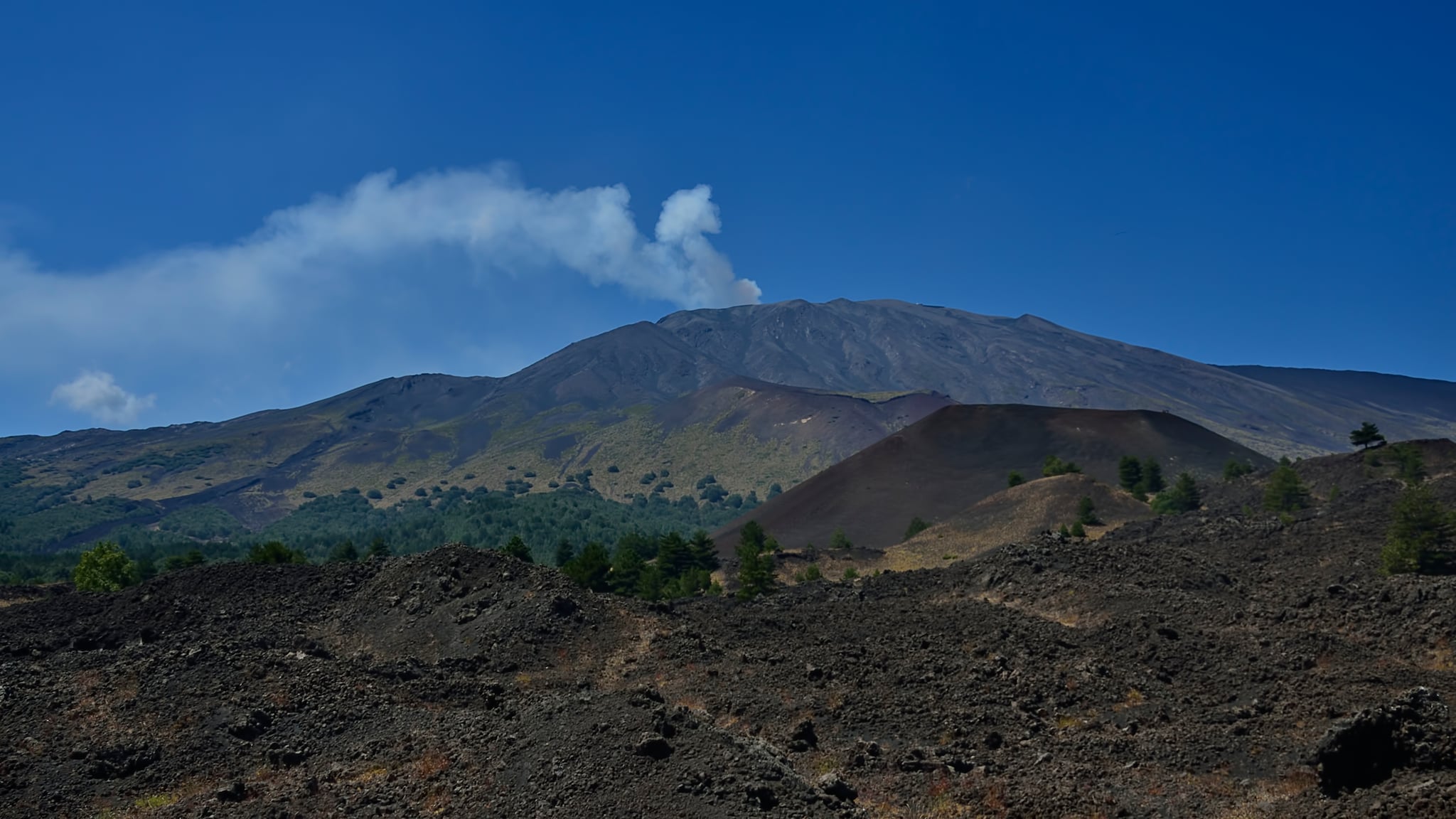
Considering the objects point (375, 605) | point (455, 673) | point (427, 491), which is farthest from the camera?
point (427, 491)

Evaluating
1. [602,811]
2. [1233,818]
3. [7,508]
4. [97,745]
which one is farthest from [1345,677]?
[7,508]

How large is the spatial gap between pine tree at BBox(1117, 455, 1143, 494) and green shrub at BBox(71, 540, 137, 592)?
66.4 metres

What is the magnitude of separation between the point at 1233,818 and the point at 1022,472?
73.1m

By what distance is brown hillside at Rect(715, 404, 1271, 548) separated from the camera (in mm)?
79125

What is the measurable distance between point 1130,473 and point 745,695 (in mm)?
57881

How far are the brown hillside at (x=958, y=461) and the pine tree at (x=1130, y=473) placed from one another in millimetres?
8077

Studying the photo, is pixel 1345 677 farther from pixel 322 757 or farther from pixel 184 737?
pixel 184 737

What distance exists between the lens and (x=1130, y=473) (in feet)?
235

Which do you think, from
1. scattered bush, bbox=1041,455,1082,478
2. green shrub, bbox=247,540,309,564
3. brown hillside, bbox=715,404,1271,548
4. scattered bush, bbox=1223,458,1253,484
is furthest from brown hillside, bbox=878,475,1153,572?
green shrub, bbox=247,540,309,564

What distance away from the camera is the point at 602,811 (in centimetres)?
1348

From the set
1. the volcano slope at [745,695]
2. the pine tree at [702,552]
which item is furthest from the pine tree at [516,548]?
the pine tree at [702,552]

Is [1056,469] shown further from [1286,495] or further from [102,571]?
Result: [102,571]

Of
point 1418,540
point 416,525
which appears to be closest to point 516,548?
point 1418,540

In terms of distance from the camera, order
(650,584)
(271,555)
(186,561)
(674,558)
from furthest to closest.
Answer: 1. (674,558)
2. (186,561)
3. (650,584)
4. (271,555)
